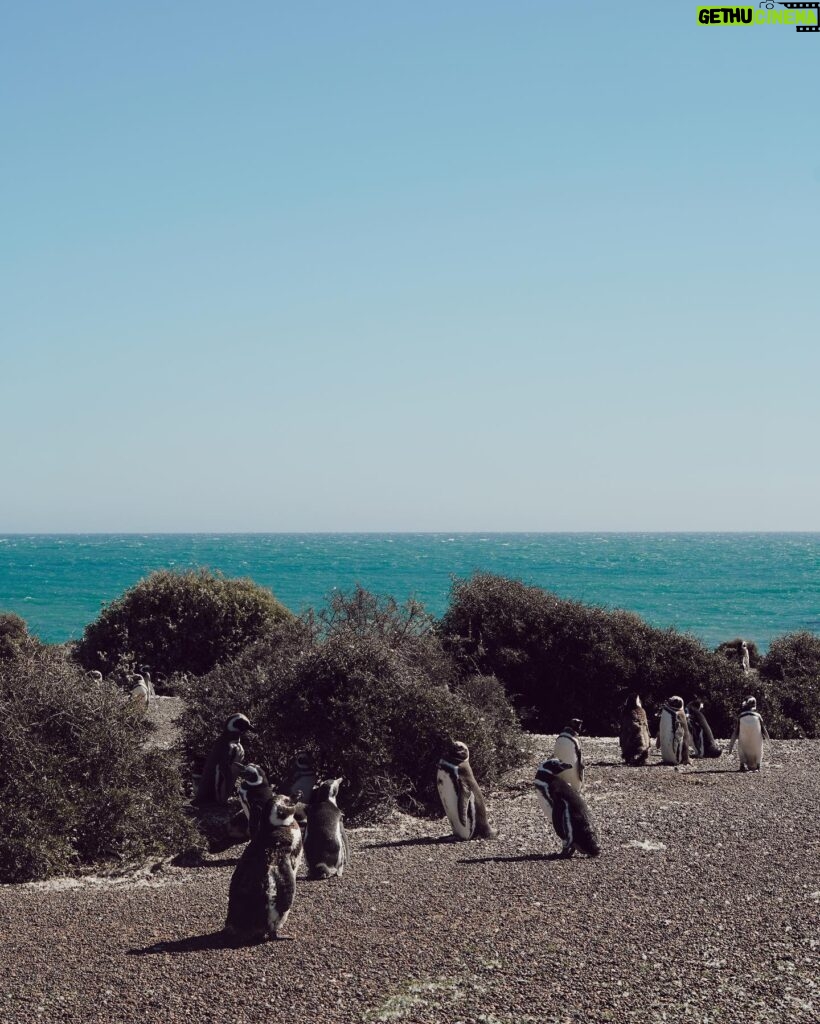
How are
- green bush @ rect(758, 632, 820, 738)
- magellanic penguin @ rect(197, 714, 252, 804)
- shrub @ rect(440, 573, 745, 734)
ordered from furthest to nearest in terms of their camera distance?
shrub @ rect(440, 573, 745, 734) < green bush @ rect(758, 632, 820, 738) < magellanic penguin @ rect(197, 714, 252, 804)

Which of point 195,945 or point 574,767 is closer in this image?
point 195,945

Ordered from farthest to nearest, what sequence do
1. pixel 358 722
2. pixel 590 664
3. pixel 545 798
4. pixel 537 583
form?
pixel 537 583
pixel 590 664
pixel 358 722
pixel 545 798

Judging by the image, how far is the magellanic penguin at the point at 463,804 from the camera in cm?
1109

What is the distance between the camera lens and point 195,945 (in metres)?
7.79

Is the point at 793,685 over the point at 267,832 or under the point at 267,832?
under

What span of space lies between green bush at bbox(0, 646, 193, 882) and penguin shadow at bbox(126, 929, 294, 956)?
2681 millimetres

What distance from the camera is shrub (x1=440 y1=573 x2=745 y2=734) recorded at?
20.8 metres

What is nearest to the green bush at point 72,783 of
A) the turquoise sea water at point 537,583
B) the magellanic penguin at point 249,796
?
the magellanic penguin at point 249,796

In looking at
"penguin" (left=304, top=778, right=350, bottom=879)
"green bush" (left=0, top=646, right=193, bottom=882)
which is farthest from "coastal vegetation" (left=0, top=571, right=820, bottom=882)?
"penguin" (left=304, top=778, right=350, bottom=879)

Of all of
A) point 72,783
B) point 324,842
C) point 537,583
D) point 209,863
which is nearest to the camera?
point 324,842

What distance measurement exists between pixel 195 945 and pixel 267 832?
0.93 m

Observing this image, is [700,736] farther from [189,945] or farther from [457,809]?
[189,945]

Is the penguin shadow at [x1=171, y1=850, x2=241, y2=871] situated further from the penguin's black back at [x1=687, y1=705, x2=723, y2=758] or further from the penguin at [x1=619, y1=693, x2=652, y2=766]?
the penguin's black back at [x1=687, y1=705, x2=723, y2=758]

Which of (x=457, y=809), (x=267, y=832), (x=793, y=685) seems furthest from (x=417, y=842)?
(x=793, y=685)
